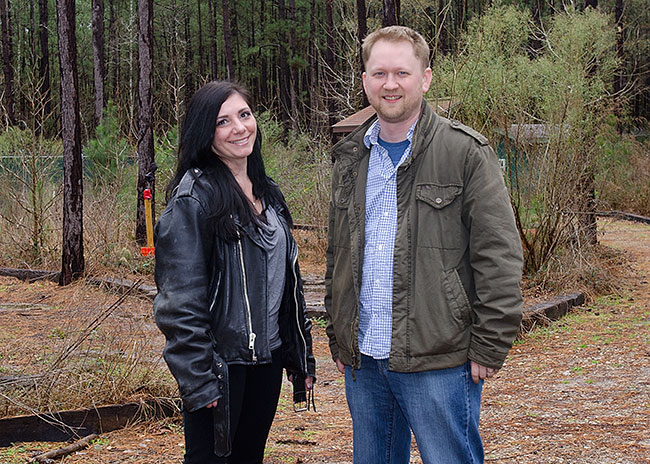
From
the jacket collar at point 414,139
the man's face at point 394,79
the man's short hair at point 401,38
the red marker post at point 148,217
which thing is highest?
the man's short hair at point 401,38

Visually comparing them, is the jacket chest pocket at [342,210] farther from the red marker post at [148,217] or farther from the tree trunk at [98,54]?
the tree trunk at [98,54]

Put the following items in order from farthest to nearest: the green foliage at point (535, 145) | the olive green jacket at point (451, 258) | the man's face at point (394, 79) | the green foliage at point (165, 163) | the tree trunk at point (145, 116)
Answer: the green foliage at point (165, 163) → the tree trunk at point (145, 116) → the green foliage at point (535, 145) → the man's face at point (394, 79) → the olive green jacket at point (451, 258)

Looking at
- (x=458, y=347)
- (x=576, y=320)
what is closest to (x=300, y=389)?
(x=458, y=347)

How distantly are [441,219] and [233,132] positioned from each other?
86 centimetres

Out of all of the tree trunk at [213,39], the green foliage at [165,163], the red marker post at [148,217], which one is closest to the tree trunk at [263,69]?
the tree trunk at [213,39]

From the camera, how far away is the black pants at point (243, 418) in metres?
2.71

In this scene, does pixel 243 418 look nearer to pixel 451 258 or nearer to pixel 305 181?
pixel 451 258

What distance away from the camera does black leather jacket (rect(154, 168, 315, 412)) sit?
103 inches

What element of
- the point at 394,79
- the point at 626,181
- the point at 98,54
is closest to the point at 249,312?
the point at 394,79

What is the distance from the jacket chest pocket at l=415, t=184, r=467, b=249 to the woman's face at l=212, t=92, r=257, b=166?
74 centimetres

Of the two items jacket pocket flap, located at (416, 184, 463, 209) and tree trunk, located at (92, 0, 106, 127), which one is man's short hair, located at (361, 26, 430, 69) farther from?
tree trunk, located at (92, 0, 106, 127)

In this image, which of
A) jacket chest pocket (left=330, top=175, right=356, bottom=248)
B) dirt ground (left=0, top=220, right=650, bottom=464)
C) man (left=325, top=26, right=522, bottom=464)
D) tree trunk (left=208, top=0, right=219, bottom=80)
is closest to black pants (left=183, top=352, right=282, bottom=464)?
man (left=325, top=26, right=522, bottom=464)

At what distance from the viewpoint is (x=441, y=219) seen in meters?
2.57

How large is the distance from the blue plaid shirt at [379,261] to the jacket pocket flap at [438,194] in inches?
4.7
